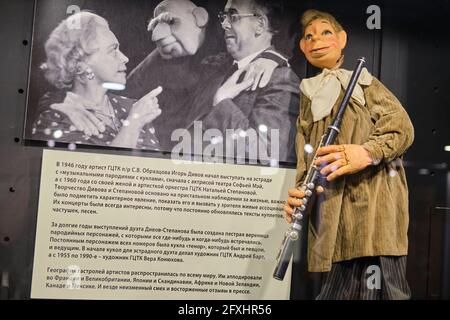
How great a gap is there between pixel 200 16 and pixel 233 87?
0.73 ft

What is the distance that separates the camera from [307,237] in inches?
72.2

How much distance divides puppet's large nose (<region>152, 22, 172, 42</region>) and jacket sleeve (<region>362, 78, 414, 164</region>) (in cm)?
60

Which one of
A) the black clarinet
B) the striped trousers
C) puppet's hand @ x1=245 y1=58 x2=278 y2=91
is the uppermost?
puppet's hand @ x1=245 y1=58 x2=278 y2=91

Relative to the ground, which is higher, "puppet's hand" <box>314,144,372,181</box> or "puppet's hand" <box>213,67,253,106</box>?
"puppet's hand" <box>213,67,253,106</box>

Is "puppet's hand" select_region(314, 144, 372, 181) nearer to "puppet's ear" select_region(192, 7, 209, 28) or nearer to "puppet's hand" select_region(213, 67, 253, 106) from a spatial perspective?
"puppet's hand" select_region(213, 67, 253, 106)

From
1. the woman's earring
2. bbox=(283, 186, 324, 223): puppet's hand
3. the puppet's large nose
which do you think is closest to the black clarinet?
bbox=(283, 186, 324, 223): puppet's hand

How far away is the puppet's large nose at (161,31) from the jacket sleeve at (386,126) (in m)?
→ 0.60

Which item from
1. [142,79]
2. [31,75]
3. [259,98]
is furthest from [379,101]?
[31,75]

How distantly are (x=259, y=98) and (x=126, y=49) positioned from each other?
0.40 m

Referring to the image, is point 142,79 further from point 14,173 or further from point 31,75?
point 14,173

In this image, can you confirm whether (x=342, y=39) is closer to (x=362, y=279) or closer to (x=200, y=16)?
(x=200, y=16)

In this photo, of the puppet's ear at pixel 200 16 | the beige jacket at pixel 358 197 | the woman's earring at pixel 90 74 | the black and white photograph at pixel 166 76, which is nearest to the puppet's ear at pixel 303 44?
the black and white photograph at pixel 166 76

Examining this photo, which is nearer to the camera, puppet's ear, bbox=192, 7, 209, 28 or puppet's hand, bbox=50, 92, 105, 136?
puppet's hand, bbox=50, 92, 105, 136

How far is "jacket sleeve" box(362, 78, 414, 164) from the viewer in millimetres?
1844
